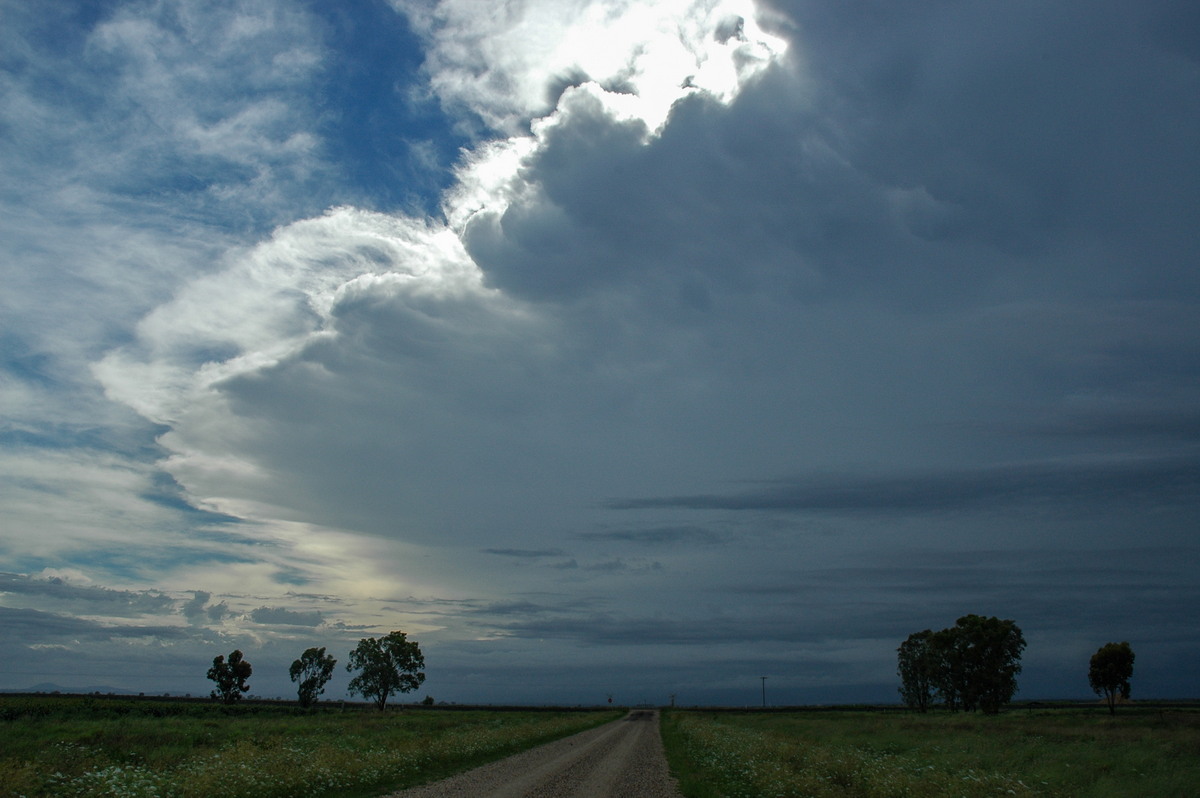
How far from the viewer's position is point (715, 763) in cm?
3497

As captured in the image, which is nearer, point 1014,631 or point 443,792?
point 443,792

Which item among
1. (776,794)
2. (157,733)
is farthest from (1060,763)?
(157,733)

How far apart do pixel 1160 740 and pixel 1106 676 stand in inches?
2905

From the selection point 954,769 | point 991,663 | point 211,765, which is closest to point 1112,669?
point 991,663

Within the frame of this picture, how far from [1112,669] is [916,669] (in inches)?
1121

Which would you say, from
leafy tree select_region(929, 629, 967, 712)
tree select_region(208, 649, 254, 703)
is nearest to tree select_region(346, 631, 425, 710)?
tree select_region(208, 649, 254, 703)

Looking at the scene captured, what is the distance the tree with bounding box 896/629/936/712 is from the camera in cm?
11362

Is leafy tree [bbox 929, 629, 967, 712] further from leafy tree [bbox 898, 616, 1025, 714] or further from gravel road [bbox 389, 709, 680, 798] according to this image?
gravel road [bbox 389, 709, 680, 798]

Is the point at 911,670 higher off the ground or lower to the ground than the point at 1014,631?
lower

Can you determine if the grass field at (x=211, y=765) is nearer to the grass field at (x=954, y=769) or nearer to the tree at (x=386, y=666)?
the grass field at (x=954, y=769)

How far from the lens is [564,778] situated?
27906 millimetres

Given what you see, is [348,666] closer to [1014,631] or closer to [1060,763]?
[1014,631]

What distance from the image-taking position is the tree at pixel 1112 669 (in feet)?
318

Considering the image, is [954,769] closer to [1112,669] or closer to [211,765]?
[211,765]
